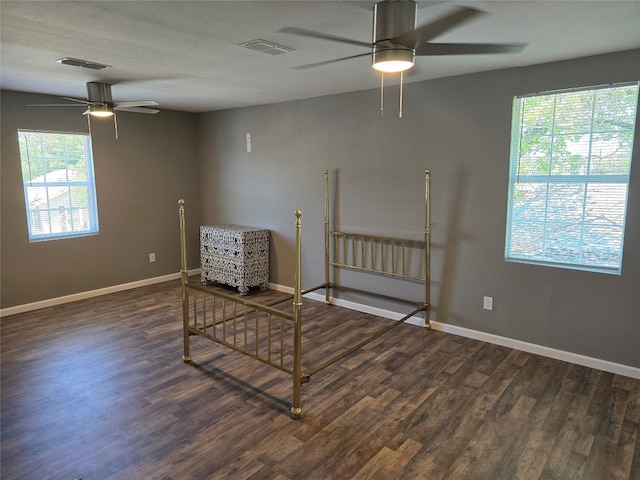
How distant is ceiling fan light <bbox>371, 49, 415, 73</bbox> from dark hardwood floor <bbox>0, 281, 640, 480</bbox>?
2.00 meters

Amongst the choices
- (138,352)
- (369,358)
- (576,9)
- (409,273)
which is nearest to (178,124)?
(138,352)

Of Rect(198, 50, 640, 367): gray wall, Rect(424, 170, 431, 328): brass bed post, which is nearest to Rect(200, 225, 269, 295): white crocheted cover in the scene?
Rect(198, 50, 640, 367): gray wall

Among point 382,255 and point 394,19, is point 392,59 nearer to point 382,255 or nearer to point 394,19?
point 394,19

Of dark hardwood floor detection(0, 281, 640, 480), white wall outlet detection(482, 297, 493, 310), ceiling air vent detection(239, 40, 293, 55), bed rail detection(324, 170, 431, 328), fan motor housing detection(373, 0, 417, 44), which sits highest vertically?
ceiling air vent detection(239, 40, 293, 55)

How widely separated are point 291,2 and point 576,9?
1.40 metres

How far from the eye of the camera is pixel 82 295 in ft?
16.4

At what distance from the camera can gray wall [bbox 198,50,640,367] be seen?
3.12 meters

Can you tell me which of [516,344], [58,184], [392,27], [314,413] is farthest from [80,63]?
[516,344]

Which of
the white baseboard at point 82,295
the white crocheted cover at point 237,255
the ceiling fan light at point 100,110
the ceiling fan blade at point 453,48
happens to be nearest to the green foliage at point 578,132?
the ceiling fan blade at point 453,48

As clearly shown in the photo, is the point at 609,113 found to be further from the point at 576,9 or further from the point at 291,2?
the point at 291,2

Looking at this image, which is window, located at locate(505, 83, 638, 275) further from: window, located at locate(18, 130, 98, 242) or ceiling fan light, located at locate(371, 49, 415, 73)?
window, located at locate(18, 130, 98, 242)

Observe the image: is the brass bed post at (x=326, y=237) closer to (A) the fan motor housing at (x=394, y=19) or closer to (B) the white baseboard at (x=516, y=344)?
(B) the white baseboard at (x=516, y=344)

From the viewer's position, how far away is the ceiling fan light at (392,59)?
6.22ft

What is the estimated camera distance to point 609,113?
119 inches
